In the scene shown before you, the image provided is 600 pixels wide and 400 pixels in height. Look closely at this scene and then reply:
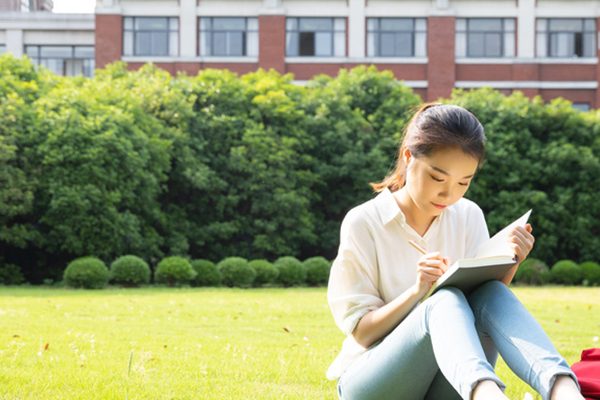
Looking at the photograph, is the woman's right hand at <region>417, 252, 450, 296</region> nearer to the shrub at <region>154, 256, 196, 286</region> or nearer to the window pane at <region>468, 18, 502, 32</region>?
the shrub at <region>154, 256, 196, 286</region>

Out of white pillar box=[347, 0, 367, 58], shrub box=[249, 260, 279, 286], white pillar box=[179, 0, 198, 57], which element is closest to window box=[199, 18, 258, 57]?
white pillar box=[179, 0, 198, 57]

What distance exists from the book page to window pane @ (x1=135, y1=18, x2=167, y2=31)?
29.0 meters

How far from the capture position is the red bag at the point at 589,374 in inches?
109

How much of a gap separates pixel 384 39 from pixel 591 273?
13980mm

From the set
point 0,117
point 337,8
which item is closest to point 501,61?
point 337,8

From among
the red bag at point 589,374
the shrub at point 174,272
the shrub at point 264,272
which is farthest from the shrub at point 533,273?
the red bag at point 589,374

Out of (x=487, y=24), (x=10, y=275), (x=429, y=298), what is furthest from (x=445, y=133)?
(x=487, y=24)

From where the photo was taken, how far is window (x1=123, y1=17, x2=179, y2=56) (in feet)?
99.6

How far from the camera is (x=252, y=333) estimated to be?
301 inches

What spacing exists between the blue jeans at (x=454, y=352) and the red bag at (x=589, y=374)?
1.14 ft

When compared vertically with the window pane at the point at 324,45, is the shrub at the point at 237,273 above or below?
below

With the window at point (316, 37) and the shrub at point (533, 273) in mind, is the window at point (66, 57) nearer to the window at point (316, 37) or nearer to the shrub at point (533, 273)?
the window at point (316, 37)

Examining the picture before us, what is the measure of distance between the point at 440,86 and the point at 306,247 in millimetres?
11022

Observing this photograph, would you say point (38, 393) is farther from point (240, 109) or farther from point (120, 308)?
point (240, 109)
